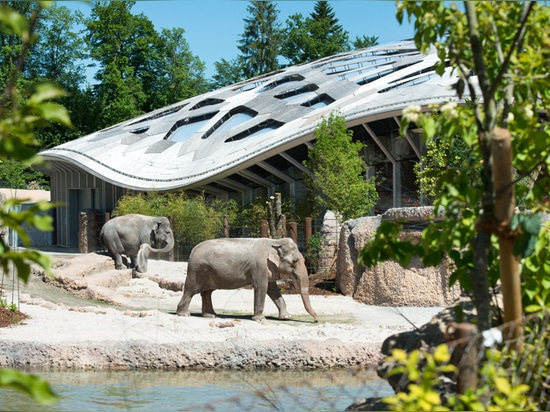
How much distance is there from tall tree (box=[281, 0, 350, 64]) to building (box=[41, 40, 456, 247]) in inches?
812

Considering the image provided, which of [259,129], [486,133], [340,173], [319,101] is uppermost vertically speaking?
[319,101]

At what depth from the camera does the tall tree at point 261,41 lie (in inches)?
2488

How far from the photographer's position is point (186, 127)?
116 ft

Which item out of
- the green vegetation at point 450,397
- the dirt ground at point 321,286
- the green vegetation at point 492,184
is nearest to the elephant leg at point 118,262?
the dirt ground at point 321,286

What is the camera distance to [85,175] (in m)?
37.1

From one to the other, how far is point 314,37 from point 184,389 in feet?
181

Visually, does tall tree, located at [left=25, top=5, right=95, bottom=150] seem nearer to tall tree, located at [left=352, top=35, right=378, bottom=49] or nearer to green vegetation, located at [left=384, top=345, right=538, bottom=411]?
tall tree, located at [left=352, top=35, right=378, bottom=49]

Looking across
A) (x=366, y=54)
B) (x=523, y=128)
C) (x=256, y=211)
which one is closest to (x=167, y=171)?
(x=256, y=211)

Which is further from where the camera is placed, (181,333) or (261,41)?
(261,41)

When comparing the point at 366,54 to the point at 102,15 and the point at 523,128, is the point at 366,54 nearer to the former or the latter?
the point at 102,15

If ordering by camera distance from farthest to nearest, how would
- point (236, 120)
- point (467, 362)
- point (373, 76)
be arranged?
1. point (236, 120)
2. point (373, 76)
3. point (467, 362)

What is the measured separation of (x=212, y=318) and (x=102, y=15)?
40.7m

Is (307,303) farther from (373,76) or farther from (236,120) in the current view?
(373,76)

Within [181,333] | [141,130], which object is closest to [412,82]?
[141,130]
